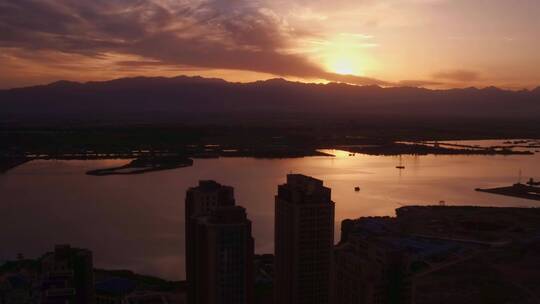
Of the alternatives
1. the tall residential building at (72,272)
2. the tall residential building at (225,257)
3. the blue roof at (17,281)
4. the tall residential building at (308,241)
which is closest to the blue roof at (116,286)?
the tall residential building at (72,272)

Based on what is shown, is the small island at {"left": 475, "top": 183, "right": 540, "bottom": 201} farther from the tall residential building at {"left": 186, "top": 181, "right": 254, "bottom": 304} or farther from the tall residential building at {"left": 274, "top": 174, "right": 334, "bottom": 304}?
the tall residential building at {"left": 186, "top": 181, "right": 254, "bottom": 304}

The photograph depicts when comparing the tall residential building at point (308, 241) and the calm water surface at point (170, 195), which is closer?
the tall residential building at point (308, 241)

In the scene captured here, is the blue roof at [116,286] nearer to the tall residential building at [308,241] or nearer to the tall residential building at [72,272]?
the tall residential building at [72,272]

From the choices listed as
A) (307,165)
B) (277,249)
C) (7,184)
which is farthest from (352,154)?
(277,249)

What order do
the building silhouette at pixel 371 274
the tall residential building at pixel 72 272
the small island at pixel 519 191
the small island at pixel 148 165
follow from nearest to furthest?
the building silhouette at pixel 371 274, the tall residential building at pixel 72 272, the small island at pixel 519 191, the small island at pixel 148 165

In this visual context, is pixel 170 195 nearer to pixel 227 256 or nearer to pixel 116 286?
pixel 116 286

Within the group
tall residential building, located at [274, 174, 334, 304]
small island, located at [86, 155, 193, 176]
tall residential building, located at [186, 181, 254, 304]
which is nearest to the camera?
tall residential building, located at [186, 181, 254, 304]

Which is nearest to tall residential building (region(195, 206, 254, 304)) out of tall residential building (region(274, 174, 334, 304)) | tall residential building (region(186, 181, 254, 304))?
tall residential building (region(186, 181, 254, 304))
